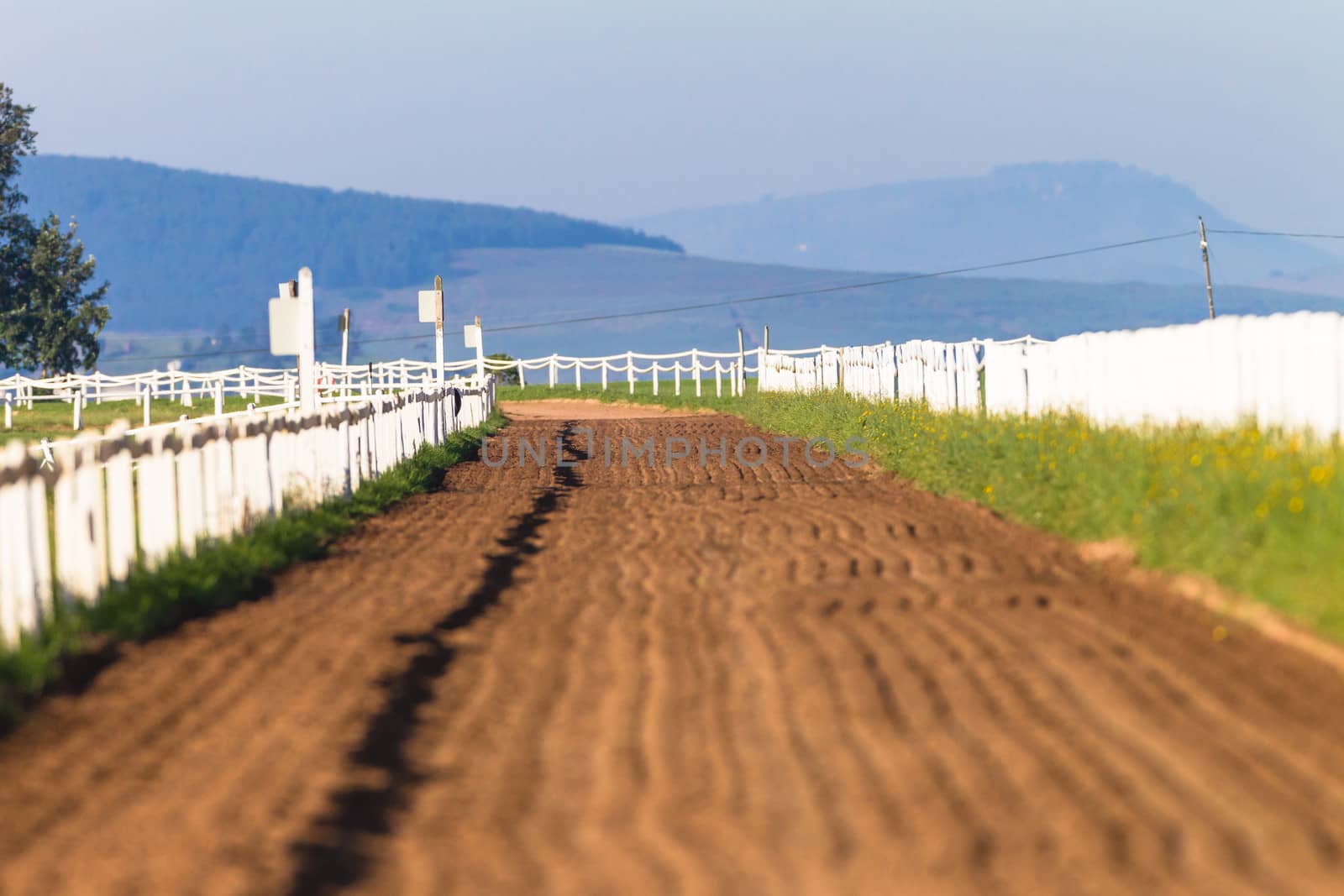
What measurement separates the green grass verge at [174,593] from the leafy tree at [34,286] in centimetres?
5654

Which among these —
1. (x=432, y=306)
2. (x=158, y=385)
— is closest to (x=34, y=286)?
(x=158, y=385)

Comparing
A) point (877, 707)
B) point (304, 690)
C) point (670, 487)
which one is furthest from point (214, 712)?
point (670, 487)

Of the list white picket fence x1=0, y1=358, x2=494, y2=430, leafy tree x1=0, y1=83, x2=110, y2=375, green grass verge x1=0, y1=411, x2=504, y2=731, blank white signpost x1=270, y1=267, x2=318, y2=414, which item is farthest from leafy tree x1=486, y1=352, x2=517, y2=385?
green grass verge x1=0, y1=411, x2=504, y2=731

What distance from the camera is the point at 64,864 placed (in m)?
5.48

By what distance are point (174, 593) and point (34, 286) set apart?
63.0 m

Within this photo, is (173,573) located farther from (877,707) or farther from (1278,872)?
(1278,872)

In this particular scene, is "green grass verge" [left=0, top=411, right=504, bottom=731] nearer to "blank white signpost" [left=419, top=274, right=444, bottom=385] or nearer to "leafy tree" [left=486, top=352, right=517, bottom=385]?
"blank white signpost" [left=419, top=274, right=444, bottom=385]

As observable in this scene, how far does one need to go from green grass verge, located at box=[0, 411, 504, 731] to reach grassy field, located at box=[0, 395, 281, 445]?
24.4 metres

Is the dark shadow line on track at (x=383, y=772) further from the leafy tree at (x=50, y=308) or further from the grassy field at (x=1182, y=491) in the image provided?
the leafy tree at (x=50, y=308)

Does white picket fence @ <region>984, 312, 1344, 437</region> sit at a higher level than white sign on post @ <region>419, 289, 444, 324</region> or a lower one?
lower

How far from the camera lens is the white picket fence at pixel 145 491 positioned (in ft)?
29.1

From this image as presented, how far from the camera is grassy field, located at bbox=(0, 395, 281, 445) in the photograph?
40000 mm

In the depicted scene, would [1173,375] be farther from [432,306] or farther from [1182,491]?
[432,306]

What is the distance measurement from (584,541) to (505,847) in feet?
27.2
